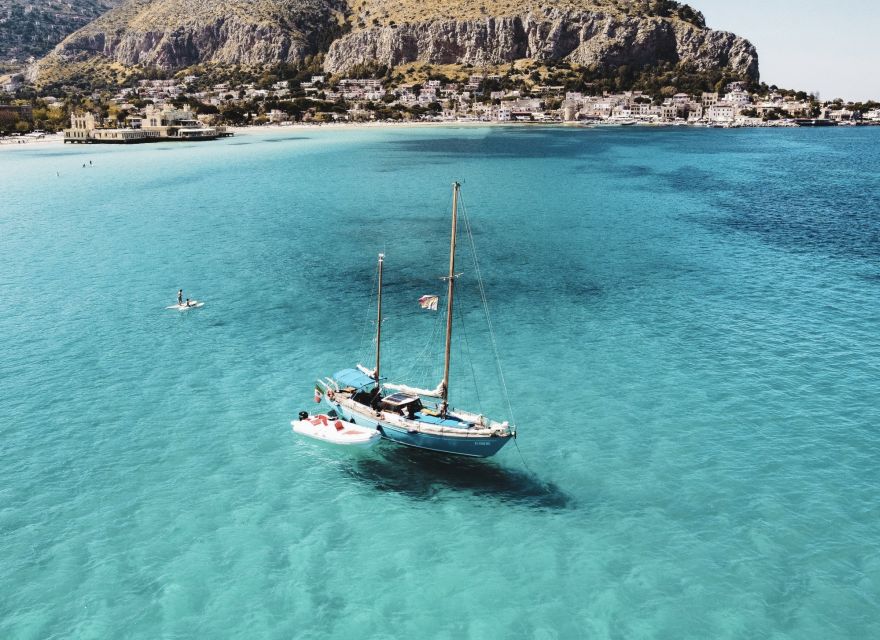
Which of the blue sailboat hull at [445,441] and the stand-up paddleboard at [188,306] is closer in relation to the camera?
the blue sailboat hull at [445,441]

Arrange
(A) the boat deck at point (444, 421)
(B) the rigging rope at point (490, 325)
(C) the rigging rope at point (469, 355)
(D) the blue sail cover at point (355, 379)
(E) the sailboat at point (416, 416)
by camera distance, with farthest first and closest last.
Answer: (B) the rigging rope at point (490, 325)
(C) the rigging rope at point (469, 355)
(D) the blue sail cover at point (355, 379)
(A) the boat deck at point (444, 421)
(E) the sailboat at point (416, 416)

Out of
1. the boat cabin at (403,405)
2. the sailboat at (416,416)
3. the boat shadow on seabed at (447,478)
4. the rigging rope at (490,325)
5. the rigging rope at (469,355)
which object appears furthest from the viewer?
the rigging rope at (490,325)

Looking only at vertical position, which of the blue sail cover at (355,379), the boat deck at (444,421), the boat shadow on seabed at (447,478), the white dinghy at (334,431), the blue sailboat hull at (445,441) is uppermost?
the blue sail cover at (355,379)

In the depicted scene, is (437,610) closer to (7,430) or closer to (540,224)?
(7,430)

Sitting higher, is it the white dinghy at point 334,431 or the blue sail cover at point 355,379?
the blue sail cover at point 355,379

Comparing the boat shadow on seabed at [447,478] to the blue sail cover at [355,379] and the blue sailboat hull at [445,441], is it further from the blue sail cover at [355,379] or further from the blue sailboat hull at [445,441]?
the blue sail cover at [355,379]

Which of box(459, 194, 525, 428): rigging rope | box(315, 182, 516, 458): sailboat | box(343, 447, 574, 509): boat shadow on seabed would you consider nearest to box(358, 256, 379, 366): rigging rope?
box(315, 182, 516, 458): sailboat

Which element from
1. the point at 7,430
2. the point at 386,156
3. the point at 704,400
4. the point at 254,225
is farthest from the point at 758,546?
the point at 386,156

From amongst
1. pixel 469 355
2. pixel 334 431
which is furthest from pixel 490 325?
pixel 334 431

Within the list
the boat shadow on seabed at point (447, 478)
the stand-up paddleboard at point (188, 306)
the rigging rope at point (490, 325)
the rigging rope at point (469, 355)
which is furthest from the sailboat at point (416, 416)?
the stand-up paddleboard at point (188, 306)
